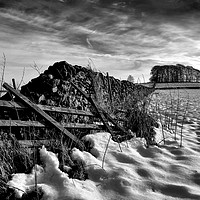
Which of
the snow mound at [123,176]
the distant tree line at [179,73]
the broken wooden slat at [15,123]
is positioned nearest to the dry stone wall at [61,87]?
the broken wooden slat at [15,123]

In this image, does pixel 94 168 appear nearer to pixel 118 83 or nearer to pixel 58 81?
pixel 58 81

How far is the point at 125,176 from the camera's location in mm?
2529

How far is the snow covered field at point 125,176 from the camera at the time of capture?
2.20 meters

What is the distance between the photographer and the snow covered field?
220 cm

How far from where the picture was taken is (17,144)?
9.18ft

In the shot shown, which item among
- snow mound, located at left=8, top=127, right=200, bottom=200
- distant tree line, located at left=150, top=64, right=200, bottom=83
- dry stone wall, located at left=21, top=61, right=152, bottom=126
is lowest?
snow mound, located at left=8, top=127, right=200, bottom=200

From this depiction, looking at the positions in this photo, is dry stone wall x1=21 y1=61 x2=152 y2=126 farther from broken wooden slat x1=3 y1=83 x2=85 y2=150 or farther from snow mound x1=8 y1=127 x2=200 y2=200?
snow mound x1=8 y1=127 x2=200 y2=200

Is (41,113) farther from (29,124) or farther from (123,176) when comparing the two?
(123,176)

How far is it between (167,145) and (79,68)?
2789 millimetres

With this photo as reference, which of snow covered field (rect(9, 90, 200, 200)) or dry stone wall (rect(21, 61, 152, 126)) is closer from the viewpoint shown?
snow covered field (rect(9, 90, 200, 200))

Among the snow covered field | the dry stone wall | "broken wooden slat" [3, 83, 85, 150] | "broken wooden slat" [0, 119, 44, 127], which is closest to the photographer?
the snow covered field

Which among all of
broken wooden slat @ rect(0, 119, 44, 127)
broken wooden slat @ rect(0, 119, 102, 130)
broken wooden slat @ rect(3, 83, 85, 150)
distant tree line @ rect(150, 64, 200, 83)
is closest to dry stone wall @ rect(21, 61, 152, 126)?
broken wooden slat @ rect(0, 119, 102, 130)

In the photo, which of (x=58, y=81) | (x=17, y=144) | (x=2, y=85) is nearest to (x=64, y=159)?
(x=17, y=144)

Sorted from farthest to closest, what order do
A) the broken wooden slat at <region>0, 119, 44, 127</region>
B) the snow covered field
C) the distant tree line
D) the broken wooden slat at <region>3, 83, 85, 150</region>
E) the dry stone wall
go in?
the distant tree line → the dry stone wall → the broken wooden slat at <region>3, 83, 85, 150</region> → the broken wooden slat at <region>0, 119, 44, 127</region> → the snow covered field
